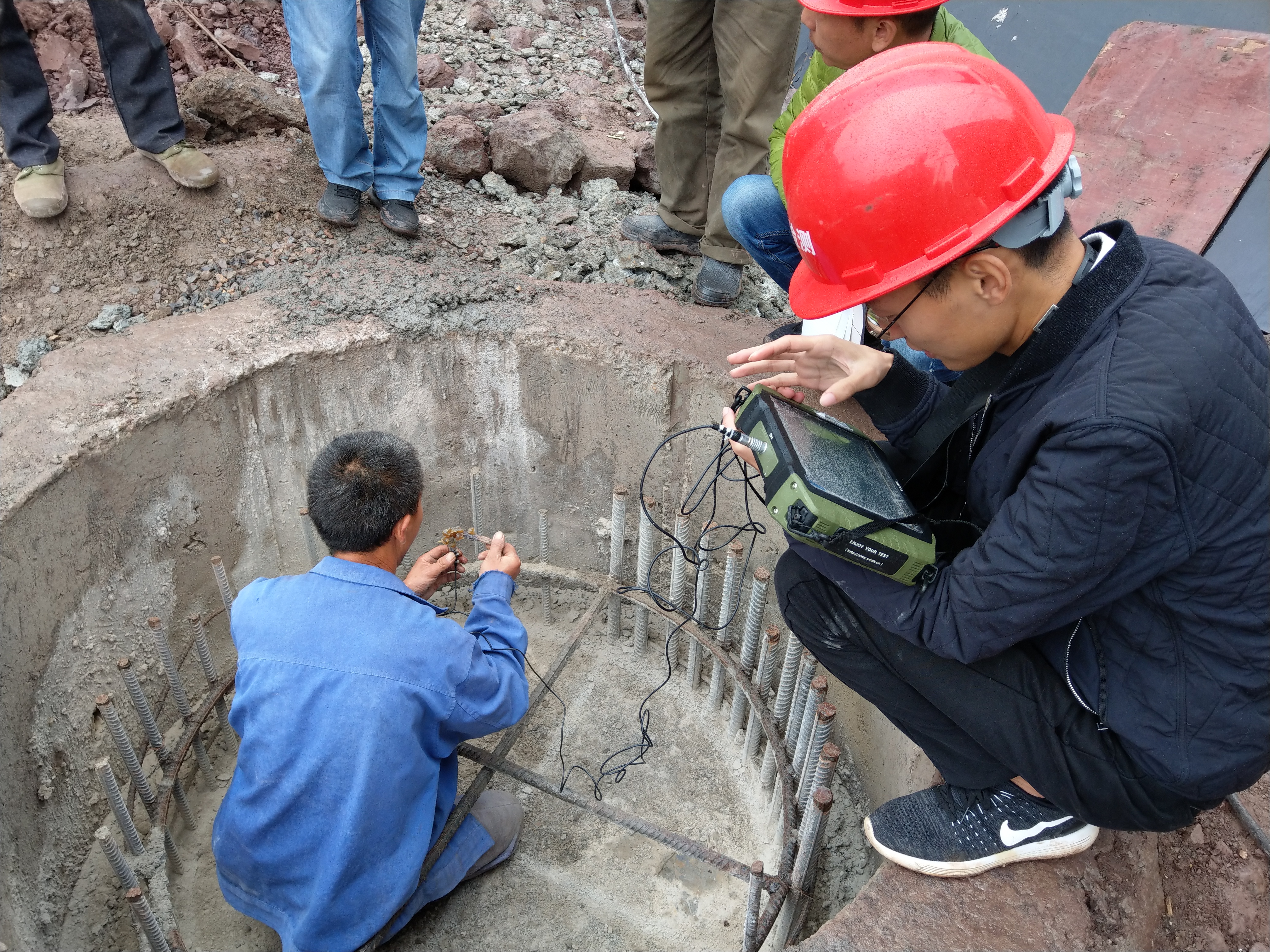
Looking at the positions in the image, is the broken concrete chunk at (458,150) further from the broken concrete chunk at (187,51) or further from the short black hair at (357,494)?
the short black hair at (357,494)

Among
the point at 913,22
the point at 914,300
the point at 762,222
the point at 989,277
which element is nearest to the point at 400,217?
the point at 762,222

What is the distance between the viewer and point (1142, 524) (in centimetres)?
160

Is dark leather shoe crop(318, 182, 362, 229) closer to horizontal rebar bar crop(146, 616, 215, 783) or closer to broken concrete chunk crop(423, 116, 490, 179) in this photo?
broken concrete chunk crop(423, 116, 490, 179)

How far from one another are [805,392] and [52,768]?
2742 mm

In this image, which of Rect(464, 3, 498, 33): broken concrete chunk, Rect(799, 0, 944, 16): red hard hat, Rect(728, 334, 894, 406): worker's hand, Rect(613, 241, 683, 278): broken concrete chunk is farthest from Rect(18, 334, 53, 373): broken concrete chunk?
Rect(464, 3, 498, 33): broken concrete chunk

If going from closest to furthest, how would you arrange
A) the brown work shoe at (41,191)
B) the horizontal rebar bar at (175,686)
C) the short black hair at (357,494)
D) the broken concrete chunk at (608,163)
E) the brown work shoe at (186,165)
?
the short black hair at (357,494), the horizontal rebar bar at (175,686), the brown work shoe at (41,191), the brown work shoe at (186,165), the broken concrete chunk at (608,163)

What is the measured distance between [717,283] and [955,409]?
2.10 m

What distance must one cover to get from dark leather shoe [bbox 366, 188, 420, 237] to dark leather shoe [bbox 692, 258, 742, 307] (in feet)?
4.54

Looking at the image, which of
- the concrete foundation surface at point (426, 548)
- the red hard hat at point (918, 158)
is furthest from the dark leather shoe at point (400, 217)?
the red hard hat at point (918, 158)

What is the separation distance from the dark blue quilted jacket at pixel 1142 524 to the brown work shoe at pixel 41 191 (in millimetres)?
3700

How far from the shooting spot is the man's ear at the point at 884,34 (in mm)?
2818

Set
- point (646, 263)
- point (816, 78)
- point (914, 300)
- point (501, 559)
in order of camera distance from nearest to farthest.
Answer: point (914, 300)
point (501, 559)
point (816, 78)
point (646, 263)

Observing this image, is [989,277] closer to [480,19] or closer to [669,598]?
[669,598]

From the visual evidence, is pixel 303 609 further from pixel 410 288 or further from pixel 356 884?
pixel 410 288
